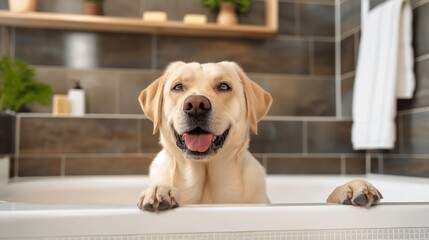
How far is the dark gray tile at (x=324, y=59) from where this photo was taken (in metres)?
2.98

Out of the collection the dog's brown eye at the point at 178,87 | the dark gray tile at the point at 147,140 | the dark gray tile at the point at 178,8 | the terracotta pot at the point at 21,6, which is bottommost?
the dark gray tile at the point at 147,140

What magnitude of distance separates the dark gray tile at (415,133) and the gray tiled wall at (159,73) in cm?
1

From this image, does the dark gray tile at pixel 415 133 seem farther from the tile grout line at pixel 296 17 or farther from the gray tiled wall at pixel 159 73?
the tile grout line at pixel 296 17

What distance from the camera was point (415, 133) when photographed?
2209mm

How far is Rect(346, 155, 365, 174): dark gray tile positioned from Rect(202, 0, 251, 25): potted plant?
116 centimetres

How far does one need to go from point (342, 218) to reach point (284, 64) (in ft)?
6.52

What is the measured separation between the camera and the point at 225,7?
2781 millimetres

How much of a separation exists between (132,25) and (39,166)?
991 millimetres

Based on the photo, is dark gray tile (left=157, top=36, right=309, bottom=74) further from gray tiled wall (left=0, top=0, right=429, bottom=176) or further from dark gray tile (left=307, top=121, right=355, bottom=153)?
dark gray tile (left=307, top=121, right=355, bottom=153)

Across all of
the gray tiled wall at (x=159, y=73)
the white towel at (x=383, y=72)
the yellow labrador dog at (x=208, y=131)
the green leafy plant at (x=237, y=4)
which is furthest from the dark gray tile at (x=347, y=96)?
the yellow labrador dog at (x=208, y=131)

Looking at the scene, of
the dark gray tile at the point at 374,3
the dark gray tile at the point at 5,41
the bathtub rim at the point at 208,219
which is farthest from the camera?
the dark gray tile at the point at 5,41

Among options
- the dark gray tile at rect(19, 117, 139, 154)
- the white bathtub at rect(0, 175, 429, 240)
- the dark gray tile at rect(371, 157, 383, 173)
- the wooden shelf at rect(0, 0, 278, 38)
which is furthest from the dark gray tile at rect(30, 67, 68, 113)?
the dark gray tile at rect(371, 157, 383, 173)

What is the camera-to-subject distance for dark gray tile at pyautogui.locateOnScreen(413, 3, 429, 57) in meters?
2.10

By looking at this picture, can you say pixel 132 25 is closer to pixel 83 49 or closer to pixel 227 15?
pixel 83 49
